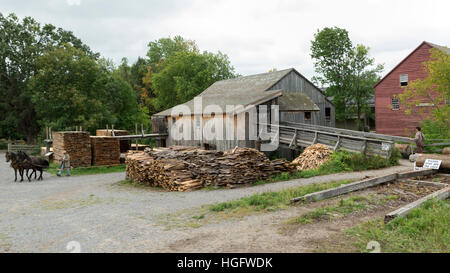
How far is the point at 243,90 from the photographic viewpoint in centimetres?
2844

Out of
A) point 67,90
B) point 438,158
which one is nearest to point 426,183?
point 438,158

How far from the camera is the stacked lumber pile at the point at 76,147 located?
23.9 meters

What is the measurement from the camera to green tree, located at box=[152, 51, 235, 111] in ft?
147

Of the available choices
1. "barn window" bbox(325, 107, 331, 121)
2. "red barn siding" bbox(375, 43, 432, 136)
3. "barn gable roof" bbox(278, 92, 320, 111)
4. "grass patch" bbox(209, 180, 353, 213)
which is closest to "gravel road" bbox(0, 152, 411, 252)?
"grass patch" bbox(209, 180, 353, 213)

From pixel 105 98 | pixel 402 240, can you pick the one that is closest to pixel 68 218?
pixel 402 240

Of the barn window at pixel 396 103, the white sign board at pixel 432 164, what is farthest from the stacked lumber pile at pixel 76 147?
the barn window at pixel 396 103

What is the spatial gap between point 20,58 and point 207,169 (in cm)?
3777

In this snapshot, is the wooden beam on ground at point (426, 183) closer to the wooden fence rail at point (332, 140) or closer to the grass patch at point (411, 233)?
the grass patch at point (411, 233)

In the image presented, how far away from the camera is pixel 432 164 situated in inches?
487

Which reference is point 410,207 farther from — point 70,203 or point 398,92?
point 398,92

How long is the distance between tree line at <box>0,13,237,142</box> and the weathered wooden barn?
40.5 feet

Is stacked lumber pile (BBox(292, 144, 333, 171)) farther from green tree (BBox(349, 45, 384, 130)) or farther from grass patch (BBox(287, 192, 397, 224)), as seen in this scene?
green tree (BBox(349, 45, 384, 130))

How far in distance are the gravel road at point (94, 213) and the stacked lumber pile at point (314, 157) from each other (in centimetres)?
273
